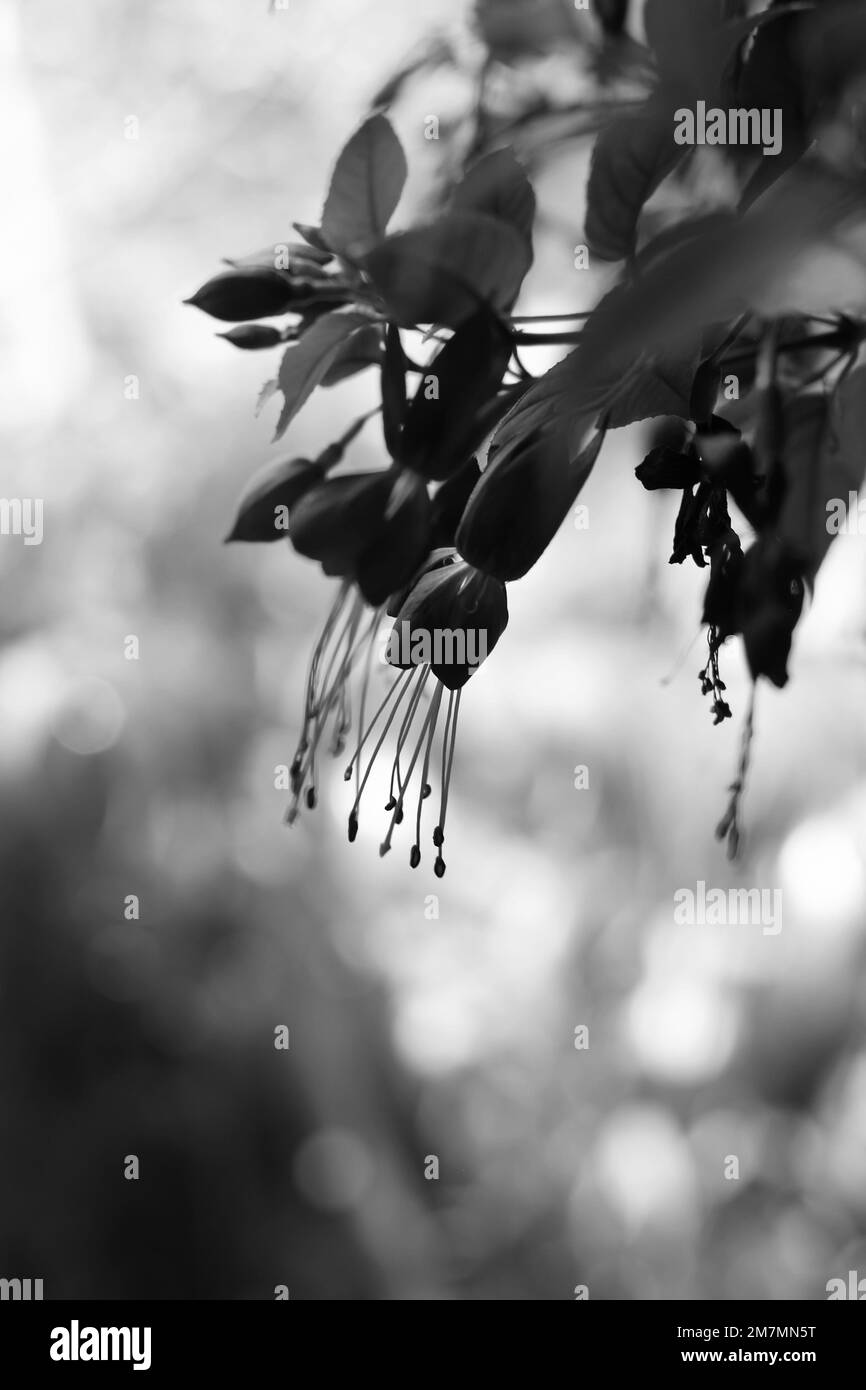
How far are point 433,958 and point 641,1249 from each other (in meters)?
0.28

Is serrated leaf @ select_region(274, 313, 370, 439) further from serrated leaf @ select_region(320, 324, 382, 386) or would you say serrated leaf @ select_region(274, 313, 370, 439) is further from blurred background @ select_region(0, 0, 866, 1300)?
blurred background @ select_region(0, 0, 866, 1300)

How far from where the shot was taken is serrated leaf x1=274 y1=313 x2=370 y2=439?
0.54ft

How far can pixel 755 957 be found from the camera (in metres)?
0.91

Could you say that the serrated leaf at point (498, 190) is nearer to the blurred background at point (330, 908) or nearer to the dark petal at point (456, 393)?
the dark petal at point (456, 393)

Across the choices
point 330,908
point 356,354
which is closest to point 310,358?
point 356,354

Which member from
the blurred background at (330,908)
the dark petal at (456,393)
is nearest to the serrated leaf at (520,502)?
the dark petal at (456,393)

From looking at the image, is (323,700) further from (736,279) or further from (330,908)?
(330,908)

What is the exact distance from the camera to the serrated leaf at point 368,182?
0.17 metres

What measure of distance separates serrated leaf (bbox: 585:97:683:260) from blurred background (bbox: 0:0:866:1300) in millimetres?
724

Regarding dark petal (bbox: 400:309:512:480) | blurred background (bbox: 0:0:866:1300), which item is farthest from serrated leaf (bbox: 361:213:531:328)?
blurred background (bbox: 0:0:866:1300)

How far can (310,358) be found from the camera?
0.55ft

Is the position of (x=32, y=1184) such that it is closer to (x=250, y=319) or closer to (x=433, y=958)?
(x=433, y=958)

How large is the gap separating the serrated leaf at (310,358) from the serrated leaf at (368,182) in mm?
18
